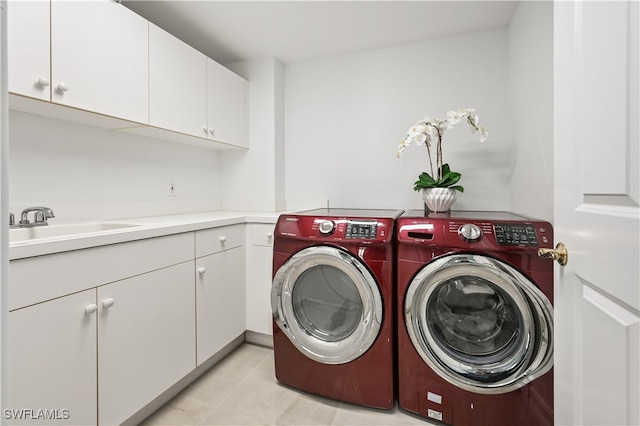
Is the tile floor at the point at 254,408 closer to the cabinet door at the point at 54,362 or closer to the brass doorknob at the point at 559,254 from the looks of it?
the cabinet door at the point at 54,362

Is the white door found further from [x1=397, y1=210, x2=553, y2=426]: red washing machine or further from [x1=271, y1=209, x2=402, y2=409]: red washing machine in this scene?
[x1=271, y1=209, x2=402, y2=409]: red washing machine

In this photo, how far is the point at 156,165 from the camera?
6.88 ft

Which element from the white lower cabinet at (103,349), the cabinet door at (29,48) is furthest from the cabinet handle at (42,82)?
the white lower cabinet at (103,349)

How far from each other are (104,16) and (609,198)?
6.67 feet

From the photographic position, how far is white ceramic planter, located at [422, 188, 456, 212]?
181 centimetres

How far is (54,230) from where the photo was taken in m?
1.41

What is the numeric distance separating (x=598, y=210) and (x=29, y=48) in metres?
1.92

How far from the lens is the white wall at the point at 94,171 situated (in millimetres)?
1419

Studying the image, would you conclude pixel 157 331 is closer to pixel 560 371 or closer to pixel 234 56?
pixel 560 371

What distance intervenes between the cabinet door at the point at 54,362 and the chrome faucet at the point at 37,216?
1.77 feet

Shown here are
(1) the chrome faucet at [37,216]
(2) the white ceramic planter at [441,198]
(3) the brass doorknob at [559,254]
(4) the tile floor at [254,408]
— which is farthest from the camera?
(2) the white ceramic planter at [441,198]

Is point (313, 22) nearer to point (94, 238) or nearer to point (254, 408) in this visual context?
point (94, 238)

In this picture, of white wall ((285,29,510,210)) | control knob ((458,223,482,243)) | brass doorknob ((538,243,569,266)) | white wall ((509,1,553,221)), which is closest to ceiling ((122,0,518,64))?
white wall ((285,29,510,210))

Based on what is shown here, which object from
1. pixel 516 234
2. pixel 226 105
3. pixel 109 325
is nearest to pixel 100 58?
pixel 226 105
